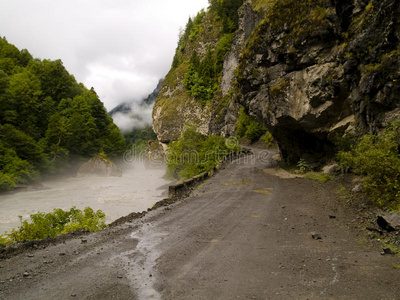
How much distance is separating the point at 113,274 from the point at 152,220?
411 cm

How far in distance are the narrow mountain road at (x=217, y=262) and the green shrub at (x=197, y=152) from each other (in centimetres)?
1678

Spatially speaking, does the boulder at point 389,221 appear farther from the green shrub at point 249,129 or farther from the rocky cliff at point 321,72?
the green shrub at point 249,129

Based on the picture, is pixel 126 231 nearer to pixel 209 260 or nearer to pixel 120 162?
pixel 209 260

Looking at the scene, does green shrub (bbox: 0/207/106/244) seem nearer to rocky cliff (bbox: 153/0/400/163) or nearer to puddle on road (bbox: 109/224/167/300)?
puddle on road (bbox: 109/224/167/300)

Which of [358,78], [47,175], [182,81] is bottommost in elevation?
[47,175]

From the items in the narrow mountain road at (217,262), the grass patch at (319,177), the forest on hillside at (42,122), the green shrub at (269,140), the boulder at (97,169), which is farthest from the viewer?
the boulder at (97,169)

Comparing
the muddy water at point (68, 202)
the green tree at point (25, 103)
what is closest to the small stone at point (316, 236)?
the muddy water at point (68, 202)

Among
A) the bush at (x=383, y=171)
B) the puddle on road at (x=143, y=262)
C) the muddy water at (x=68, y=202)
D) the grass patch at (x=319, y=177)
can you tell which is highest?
the bush at (x=383, y=171)

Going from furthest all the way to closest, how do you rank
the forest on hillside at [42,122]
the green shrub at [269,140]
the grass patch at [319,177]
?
the green shrub at [269,140] → the forest on hillside at [42,122] → the grass patch at [319,177]

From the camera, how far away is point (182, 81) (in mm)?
71750

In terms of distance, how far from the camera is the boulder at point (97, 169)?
4494 centimetres

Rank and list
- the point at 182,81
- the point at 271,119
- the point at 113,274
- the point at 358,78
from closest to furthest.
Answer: the point at 113,274, the point at 358,78, the point at 271,119, the point at 182,81

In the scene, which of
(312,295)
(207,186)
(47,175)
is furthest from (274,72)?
(47,175)

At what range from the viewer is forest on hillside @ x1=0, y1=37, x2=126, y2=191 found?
34406 mm
